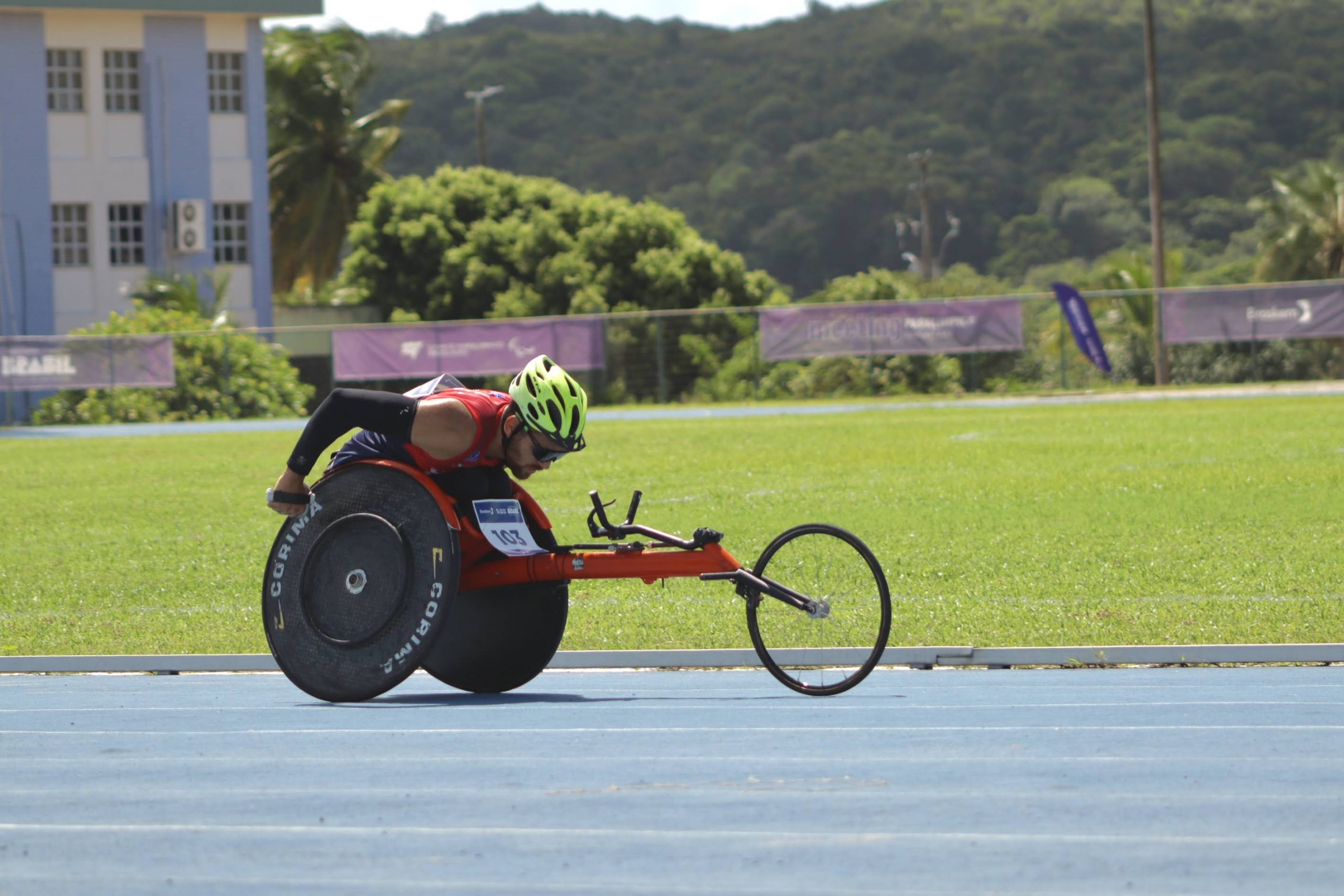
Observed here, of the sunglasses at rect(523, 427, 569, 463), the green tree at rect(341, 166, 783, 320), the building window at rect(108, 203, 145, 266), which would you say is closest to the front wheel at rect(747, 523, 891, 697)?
the sunglasses at rect(523, 427, 569, 463)

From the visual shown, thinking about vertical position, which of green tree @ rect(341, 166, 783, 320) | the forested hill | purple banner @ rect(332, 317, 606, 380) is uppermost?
the forested hill

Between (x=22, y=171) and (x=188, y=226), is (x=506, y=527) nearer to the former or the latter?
(x=22, y=171)

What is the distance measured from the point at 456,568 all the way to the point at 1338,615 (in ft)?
16.8

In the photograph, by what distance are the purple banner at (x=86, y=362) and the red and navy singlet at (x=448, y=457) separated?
2972 centimetres

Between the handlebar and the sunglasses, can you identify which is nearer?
the handlebar

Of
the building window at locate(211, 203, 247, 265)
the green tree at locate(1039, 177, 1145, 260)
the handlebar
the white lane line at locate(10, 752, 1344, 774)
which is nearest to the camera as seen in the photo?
the white lane line at locate(10, 752, 1344, 774)

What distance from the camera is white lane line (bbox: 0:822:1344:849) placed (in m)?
4.91

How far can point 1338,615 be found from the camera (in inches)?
387

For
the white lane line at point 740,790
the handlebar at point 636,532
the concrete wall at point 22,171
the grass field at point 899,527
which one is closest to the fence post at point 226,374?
the grass field at point 899,527

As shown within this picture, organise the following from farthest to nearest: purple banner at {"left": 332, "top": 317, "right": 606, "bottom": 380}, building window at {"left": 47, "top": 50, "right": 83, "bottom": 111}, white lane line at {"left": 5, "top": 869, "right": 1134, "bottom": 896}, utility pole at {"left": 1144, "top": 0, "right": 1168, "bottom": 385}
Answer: building window at {"left": 47, "top": 50, "right": 83, "bottom": 111} → utility pole at {"left": 1144, "top": 0, "right": 1168, "bottom": 385} → purple banner at {"left": 332, "top": 317, "right": 606, "bottom": 380} → white lane line at {"left": 5, "top": 869, "right": 1134, "bottom": 896}

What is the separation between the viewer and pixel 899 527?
1457 cm

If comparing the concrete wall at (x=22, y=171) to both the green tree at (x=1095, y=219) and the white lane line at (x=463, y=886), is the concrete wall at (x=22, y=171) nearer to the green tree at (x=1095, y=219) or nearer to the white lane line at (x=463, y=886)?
the white lane line at (x=463, y=886)

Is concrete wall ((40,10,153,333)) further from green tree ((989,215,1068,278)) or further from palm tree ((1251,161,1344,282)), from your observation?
green tree ((989,215,1068,278))

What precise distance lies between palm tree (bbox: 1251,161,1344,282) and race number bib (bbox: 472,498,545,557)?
1913 inches
